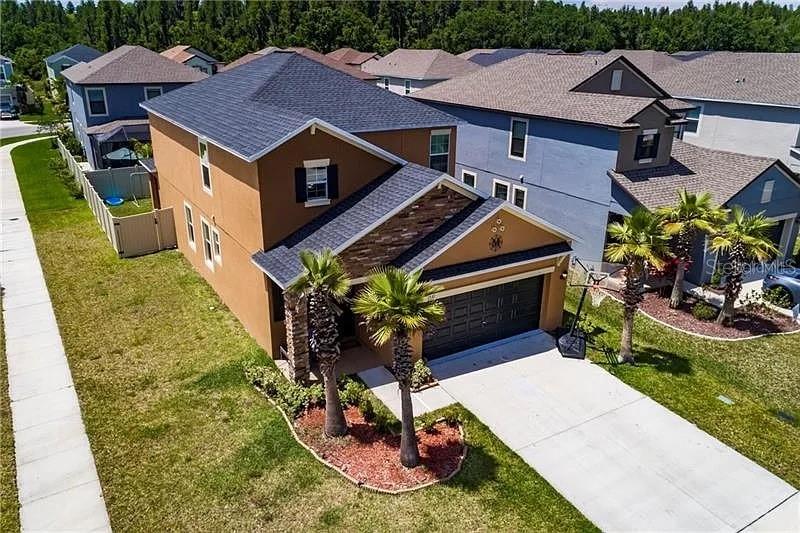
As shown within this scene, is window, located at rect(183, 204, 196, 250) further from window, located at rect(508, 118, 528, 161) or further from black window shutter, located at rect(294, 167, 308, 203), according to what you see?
window, located at rect(508, 118, 528, 161)

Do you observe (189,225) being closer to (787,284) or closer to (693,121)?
(787,284)

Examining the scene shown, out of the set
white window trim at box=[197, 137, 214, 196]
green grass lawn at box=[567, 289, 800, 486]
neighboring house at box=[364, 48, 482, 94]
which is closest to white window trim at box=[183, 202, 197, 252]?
white window trim at box=[197, 137, 214, 196]

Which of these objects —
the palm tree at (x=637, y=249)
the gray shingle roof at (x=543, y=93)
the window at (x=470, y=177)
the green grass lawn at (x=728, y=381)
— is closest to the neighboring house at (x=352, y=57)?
the gray shingle roof at (x=543, y=93)

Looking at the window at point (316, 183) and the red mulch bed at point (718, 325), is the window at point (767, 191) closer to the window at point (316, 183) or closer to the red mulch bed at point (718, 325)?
the red mulch bed at point (718, 325)

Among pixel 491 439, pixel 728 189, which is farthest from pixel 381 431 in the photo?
pixel 728 189

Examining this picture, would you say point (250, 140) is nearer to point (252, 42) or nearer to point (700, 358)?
point (700, 358)
